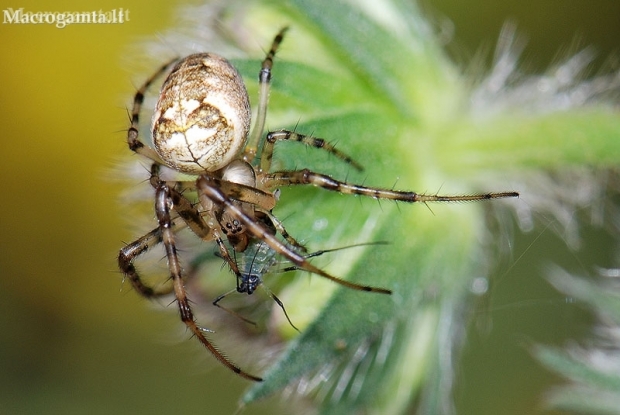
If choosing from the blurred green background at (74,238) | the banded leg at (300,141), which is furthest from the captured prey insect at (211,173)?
the blurred green background at (74,238)

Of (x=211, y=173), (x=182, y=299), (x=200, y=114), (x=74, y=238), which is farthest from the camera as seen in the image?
(x=74, y=238)

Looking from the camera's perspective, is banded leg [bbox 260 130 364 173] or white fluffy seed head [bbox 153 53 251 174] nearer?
banded leg [bbox 260 130 364 173]

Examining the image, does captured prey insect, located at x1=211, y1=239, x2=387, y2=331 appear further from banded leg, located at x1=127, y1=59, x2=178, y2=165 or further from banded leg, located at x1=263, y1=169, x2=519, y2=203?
banded leg, located at x1=127, y1=59, x2=178, y2=165

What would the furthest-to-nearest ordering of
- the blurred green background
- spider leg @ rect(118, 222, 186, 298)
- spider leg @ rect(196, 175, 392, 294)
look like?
the blurred green background
spider leg @ rect(118, 222, 186, 298)
spider leg @ rect(196, 175, 392, 294)

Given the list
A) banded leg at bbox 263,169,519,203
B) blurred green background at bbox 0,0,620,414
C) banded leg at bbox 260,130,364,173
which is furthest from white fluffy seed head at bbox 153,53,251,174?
blurred green background at bbox 0,0,620,414

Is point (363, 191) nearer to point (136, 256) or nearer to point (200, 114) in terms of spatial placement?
point (200, 114)

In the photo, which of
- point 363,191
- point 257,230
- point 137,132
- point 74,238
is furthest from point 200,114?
point 74,238

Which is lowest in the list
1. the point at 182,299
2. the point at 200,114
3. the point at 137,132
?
the point at 182,299
